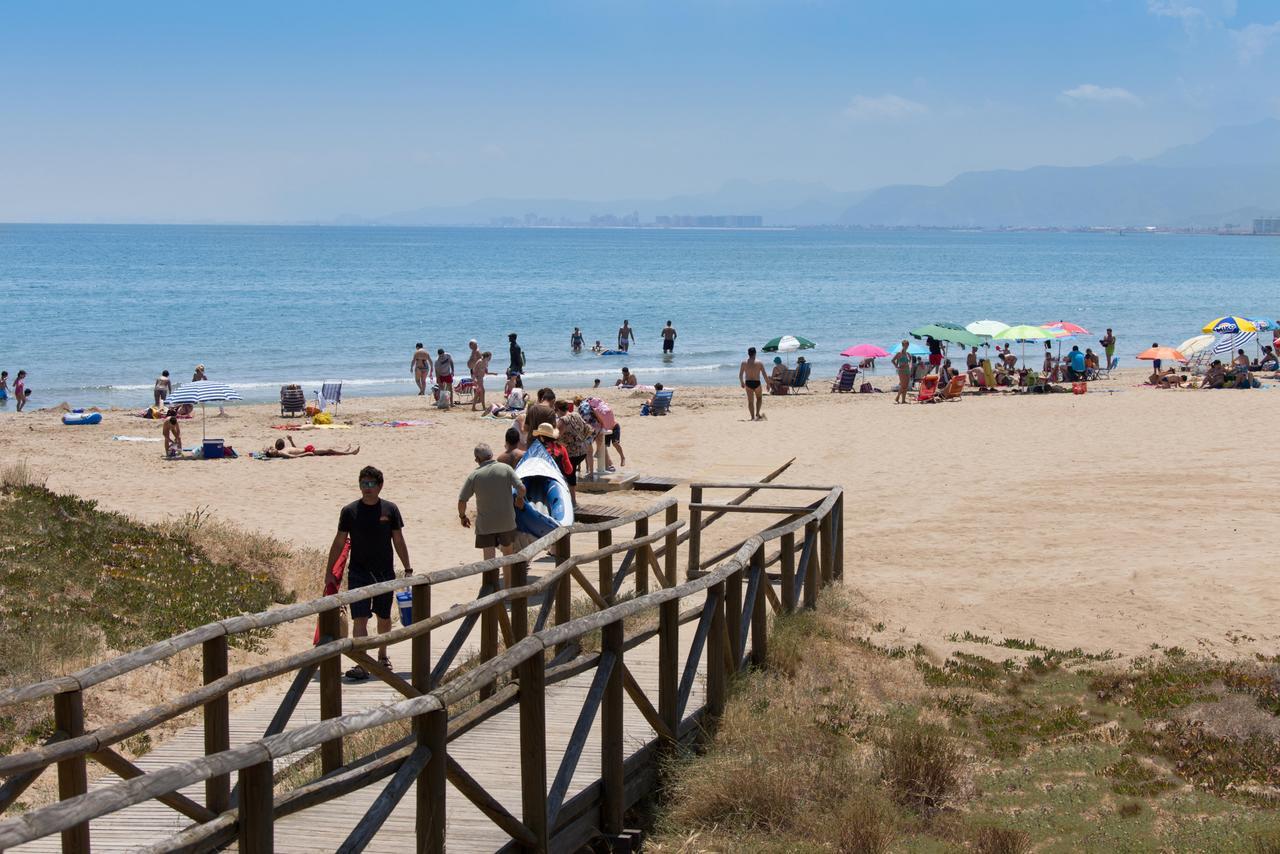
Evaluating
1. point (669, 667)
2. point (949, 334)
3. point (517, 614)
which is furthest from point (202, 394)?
point (949, 334)

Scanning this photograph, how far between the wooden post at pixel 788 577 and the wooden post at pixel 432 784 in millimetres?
5018

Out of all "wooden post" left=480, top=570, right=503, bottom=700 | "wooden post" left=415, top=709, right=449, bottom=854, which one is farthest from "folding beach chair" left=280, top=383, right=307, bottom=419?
"wooden post" left=415, top=709, right=449, bottom=854

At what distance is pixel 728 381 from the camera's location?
1489 inches

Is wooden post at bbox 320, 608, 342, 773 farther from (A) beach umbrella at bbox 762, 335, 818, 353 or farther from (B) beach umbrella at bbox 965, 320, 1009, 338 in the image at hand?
(B) beach umbrella at bbox 965, 320, 1009, 338

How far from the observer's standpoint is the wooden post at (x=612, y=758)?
5719 millimetres

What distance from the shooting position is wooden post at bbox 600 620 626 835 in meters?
5.72

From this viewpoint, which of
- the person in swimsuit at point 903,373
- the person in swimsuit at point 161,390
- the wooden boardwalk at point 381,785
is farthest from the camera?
the person in swimsuit at point 161,390

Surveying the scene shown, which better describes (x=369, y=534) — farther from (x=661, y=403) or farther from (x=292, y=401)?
(x=292, y=401)

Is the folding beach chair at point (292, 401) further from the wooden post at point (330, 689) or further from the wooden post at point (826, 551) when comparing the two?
the wooden post at point (330, 689)

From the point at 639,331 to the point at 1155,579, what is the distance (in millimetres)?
45978

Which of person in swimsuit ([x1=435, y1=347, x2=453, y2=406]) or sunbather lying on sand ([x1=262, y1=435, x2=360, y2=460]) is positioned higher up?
person in swimsuit ([x1=435, y1=347, x2=453, y2=406])

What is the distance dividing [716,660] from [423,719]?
2.89m

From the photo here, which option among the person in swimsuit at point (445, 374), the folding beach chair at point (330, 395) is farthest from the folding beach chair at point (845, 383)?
the folding beach chair at point (330, 395)

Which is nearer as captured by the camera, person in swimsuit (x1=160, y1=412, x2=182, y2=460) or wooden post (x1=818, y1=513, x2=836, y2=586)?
wooden post (x1=818, y1=513, x2=836, y2=586)
